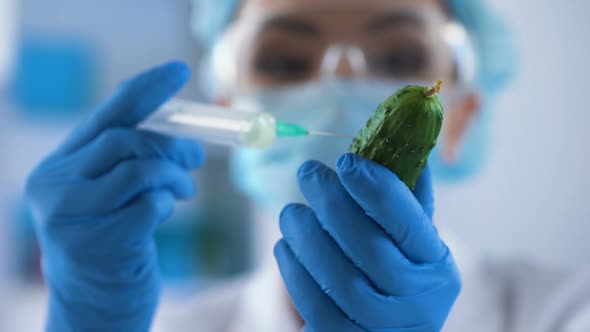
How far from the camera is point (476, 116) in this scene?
112 centimetres

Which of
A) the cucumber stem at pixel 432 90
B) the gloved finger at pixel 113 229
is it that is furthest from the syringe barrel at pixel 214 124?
the cucumber stem at pixel 432 90

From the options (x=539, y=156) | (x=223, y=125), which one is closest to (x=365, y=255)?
(x=223, y=125)

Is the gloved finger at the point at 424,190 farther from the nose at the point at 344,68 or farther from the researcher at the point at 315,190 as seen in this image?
the nose at the point at 344,68

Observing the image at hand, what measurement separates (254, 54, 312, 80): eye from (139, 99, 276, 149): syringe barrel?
32cm

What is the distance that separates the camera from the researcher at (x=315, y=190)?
24.2 inches

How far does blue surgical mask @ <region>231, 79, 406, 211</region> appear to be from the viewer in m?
0.92

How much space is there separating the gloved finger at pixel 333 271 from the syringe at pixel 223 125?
108mm

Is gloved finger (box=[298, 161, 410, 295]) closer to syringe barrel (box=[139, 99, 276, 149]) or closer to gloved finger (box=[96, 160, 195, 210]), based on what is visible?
syringe barrel (box=[139, 99, 276, 149])

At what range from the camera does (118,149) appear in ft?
2.75

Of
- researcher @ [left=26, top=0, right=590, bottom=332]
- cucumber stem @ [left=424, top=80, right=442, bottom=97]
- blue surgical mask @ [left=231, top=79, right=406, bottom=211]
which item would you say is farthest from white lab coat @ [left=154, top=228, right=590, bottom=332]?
cucumber stem @ [left=424, top=80, right=442, bottom=97]

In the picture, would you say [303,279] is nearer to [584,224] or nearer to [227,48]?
[227,48]

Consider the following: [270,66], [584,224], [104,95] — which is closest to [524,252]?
[584,224]

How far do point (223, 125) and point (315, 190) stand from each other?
0.18 meters

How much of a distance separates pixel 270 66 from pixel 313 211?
577mm
